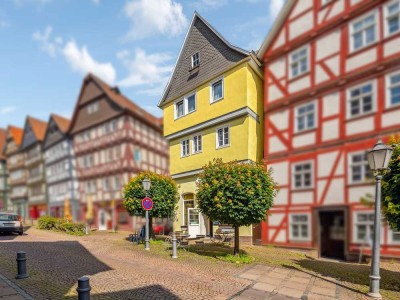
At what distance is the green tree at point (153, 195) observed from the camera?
1587 cm

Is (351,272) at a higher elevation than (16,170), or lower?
lower

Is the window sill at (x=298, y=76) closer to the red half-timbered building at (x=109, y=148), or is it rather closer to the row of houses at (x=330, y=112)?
the row of houses at (x=330, y=112)

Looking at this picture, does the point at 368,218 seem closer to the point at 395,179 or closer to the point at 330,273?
the point at 395,179

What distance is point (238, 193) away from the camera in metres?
→ 11.2

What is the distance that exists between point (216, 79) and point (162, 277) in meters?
12.7

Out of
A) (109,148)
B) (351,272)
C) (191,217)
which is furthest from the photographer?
(109,148)

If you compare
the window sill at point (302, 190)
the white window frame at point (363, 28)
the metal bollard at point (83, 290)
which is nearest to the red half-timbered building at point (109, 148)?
the window sill at point (302, 190)

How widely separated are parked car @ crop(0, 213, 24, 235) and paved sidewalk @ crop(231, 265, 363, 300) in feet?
46.2

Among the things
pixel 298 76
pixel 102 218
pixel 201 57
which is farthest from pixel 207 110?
pixel 102 218

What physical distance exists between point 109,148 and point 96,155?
100.0 inches

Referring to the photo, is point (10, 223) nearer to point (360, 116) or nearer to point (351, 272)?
point (351, 272)

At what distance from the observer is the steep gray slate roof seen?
58.7 feet

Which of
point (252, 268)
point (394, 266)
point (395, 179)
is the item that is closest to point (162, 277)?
point (252, 268)

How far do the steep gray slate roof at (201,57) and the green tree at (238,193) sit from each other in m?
8.01
